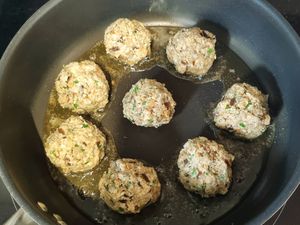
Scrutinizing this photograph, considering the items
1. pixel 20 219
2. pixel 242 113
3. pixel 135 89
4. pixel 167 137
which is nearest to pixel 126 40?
pixel 135 89

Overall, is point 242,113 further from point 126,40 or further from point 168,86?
point 126,40

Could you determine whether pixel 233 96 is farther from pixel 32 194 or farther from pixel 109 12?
pixel 32 194

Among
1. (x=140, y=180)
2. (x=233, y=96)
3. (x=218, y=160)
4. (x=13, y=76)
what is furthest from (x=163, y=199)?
(x=13, y=76)

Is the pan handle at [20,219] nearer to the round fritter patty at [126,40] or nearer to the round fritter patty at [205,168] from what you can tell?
the round fritter patty at [205,168]

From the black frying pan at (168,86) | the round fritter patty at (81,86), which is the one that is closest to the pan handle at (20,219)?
the black frying pan at (168,86)

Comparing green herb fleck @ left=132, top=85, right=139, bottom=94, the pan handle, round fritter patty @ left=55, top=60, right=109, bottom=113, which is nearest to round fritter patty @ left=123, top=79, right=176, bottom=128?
green herb fleck @ left=132, top=85, right=139, bottom=94

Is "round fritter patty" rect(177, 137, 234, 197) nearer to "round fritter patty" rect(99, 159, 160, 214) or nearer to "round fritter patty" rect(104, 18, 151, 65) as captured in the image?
"round fritter patty" rect(99, 159, 160, 214)
